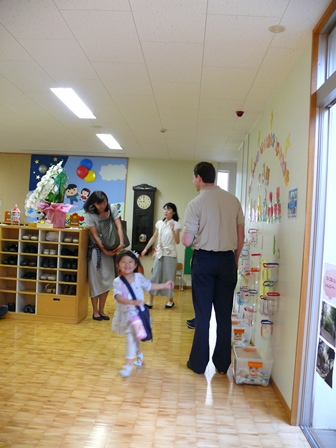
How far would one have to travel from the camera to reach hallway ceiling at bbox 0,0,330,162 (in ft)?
7.57

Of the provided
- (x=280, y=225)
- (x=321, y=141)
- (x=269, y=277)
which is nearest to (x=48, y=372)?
(x=269, y=277)

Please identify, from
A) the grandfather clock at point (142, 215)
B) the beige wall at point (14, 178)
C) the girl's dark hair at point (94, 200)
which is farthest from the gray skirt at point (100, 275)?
the beige wall at point (14, 178)

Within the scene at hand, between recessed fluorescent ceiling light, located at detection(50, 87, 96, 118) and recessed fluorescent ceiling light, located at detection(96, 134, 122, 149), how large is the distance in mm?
1115

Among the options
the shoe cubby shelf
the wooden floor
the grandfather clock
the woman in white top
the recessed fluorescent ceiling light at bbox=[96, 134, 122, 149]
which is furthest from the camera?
the grandfather clock

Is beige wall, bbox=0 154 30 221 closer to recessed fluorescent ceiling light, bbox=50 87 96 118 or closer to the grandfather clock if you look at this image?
the grandfather clock

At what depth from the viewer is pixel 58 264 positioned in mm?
4488

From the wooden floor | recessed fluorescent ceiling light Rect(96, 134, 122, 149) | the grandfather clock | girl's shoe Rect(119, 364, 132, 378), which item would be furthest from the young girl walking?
the grandfather clock

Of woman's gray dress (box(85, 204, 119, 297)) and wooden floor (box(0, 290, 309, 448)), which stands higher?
woman's gray dress (box(85, 204, 119, 297))

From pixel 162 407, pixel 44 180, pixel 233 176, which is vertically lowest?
pixel 162 407

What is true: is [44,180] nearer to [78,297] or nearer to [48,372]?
[78,297]

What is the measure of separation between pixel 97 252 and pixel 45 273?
25.9 inches

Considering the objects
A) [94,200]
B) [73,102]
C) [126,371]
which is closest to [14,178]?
[94,200]

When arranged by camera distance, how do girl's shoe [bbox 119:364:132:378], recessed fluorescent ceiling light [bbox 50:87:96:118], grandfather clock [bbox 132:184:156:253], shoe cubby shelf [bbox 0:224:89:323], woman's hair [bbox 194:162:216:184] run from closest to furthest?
girl's shoe [bbox 119:364:132:378] → woman's hair [bbox 194:162:216:184] → recessed fluorescent ceiling light [bbox 50:87:96:118] → shoe cubby shelf [bbox 0:224:89:323] → grandfather clock [bbox 132:184:156:253]

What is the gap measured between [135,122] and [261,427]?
3.62 m
